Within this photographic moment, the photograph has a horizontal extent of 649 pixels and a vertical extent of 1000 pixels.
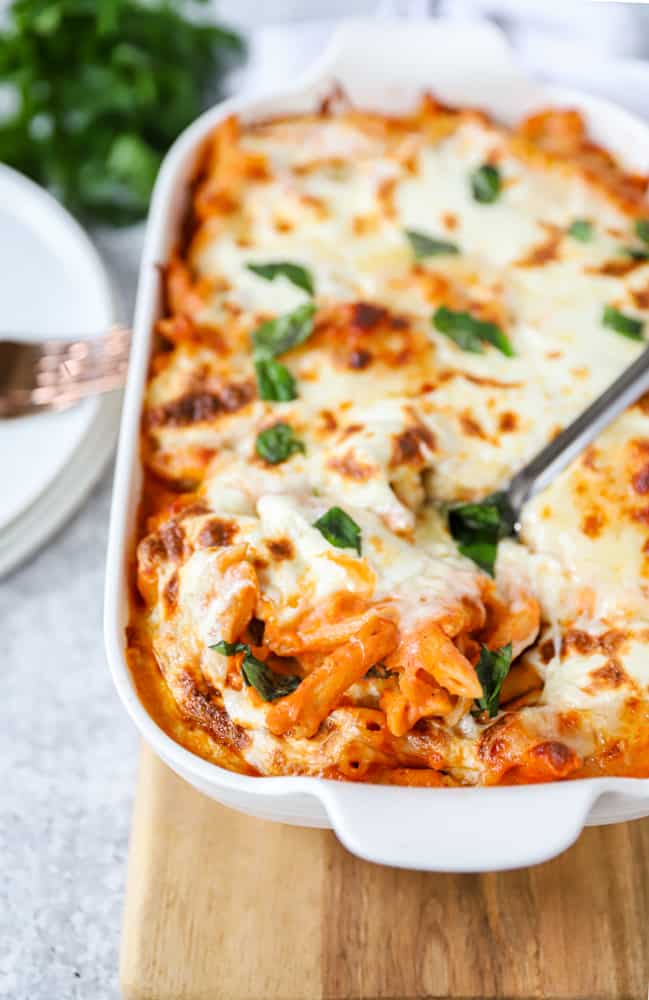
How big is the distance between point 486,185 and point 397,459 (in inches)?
38.8

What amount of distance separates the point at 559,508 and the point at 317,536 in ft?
1.87

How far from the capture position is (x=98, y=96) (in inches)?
157

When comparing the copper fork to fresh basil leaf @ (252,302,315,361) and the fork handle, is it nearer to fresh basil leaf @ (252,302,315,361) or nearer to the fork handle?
fresh basil leaf @ (252,302,315,361)

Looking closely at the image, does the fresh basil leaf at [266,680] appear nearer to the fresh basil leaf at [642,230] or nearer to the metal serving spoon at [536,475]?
the metal serving spoon at [536,475]

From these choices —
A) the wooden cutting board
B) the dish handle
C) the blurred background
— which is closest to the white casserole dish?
the dish handle

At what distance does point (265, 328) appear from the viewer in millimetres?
2918

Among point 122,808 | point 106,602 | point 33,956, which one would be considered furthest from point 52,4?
point 33,956

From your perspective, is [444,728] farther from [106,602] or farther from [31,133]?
[31,133]

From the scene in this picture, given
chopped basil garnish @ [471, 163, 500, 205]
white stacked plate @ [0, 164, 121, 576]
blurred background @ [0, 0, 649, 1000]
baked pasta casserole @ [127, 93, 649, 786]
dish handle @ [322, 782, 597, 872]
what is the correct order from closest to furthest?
dish handle @ [322, 782, 597, 872] → baked pasta casserole @ [127, 93, 649, 786] → blurred background @ [0, 0, 649, 1000] → chopped basil garnish @ [471, 163, 500, 205] → white stacked plate @ [0, 164, 121, 576]

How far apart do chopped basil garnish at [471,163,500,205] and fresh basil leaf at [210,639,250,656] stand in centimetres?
151

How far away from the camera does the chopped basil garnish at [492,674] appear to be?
7.72ft

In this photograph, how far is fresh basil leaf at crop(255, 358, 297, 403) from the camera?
9.27ft

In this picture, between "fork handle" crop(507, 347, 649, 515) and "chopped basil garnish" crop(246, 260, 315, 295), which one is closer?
"fork handle" crop(507, 347, 649, 515)

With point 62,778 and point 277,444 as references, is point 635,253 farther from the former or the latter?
point 62,778
